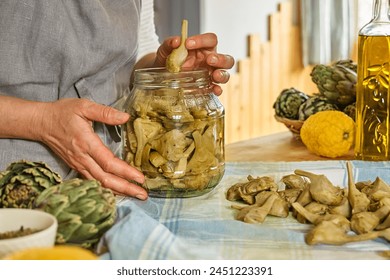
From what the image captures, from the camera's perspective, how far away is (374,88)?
137 centimetres

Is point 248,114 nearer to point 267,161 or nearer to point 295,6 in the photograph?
point 295,6

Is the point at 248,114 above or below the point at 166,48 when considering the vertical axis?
below

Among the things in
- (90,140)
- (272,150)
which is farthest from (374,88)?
(90,140)

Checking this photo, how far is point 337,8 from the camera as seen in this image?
14.2 feet

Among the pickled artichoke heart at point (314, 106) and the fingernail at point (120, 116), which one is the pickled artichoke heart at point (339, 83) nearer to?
the pickled artichoke heart at point (314, 106)

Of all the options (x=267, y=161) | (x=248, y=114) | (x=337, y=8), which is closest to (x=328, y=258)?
(x=267, y=161)

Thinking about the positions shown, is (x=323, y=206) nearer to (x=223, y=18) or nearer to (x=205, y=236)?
(x=205, y=236)

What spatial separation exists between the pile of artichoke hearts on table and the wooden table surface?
0.34 metres

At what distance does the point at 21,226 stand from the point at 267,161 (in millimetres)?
714

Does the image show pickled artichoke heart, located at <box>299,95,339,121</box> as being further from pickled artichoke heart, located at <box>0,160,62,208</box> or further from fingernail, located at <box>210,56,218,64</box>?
pickled artichoke heart, located at <box>0,160,62,208</box>

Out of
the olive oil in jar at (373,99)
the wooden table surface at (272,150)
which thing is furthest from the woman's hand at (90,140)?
the olive oil in jar at (373,99)

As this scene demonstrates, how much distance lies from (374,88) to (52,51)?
0.61 meters

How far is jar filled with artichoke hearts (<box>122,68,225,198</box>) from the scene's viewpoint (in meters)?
1.03

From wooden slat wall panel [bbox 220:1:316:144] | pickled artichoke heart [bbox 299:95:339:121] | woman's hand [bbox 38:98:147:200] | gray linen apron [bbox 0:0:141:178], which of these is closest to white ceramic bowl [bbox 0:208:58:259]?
woman's hand [bbox 38:98:147:200]
